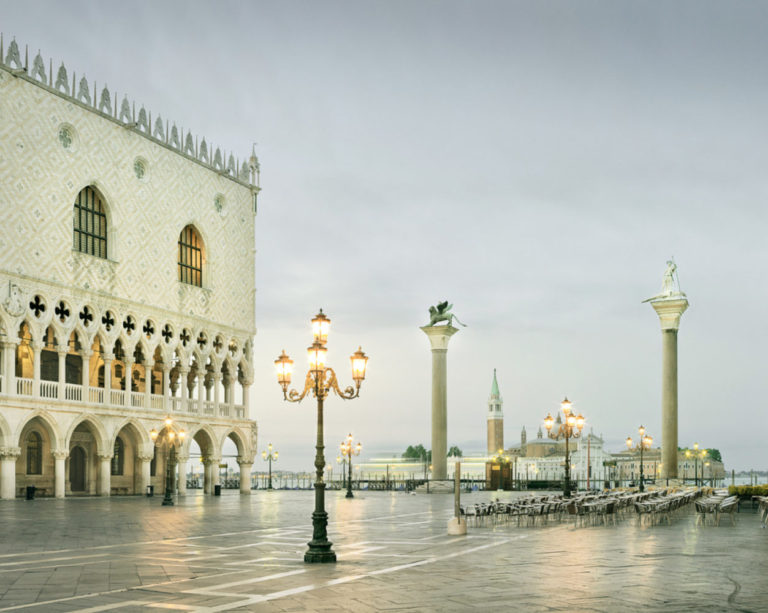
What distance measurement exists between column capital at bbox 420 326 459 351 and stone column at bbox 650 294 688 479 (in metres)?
9.78

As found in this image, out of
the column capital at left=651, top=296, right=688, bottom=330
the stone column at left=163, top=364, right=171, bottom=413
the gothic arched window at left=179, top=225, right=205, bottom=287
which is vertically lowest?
the stone column at left=163, top=364, right=171, bottom=413

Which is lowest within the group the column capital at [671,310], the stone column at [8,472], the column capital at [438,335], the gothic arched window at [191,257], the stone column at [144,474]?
the stone column at [144,474]

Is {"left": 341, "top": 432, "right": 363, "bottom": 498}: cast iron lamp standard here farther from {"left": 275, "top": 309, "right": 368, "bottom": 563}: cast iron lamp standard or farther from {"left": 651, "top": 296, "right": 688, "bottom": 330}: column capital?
{"left": 275, "top": 309, "right": 368, "bottom": 563}: cast iron lamp standard

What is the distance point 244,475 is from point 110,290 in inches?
536

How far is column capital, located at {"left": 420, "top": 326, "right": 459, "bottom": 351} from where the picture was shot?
4138 centimetres

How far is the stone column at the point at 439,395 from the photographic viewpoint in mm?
40562

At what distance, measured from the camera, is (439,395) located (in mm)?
40531

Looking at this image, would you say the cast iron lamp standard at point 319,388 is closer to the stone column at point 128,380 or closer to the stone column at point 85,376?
the stone column at point 85,376

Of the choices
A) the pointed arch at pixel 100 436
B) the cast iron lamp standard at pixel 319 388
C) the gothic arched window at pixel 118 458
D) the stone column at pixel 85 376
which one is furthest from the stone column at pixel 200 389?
the cast iron lamp standard at pixel 319 388

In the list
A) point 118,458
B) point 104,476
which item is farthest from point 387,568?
point 118,458

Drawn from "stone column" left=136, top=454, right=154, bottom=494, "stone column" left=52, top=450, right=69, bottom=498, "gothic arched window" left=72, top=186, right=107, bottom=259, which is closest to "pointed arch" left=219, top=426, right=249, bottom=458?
"stone column" left=136, top=454, right=154, bottom=494

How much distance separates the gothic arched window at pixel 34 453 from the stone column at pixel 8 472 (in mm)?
5200

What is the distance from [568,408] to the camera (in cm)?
2938

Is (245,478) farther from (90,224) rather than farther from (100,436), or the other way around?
(90,224)
